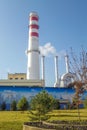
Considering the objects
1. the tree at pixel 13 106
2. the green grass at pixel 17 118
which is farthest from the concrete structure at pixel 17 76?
the green grass at pixel 17 118

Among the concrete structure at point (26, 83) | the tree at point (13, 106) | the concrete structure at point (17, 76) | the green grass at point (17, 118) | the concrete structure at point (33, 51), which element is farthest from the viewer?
the concrete structure at point (17, 76)

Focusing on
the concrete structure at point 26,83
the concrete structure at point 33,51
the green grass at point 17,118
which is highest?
the concrete structure at point 33,51

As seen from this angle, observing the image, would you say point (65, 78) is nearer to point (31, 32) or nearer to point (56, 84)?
point (56, 84)

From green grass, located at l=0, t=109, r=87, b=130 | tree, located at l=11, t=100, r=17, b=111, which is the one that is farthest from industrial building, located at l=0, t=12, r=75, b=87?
green grass, located at l=0, t=109, r=87, b=130

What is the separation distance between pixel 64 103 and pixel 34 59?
12338mm

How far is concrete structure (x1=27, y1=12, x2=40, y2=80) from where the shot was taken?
56.2m

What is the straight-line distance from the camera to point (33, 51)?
5666cm

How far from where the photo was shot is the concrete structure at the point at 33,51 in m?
56.2

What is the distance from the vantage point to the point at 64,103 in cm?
5100

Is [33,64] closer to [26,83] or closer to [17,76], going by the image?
[26,83]

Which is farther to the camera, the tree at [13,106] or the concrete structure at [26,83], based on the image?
the concrete structure at [26,83]

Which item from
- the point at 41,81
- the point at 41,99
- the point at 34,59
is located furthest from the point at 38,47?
the point at 41,99

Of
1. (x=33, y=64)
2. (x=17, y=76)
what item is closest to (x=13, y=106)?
(x=33, y=64)

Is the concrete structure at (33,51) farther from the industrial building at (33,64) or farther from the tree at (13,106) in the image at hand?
the tree at (13,106)
